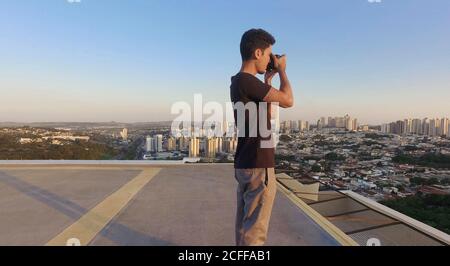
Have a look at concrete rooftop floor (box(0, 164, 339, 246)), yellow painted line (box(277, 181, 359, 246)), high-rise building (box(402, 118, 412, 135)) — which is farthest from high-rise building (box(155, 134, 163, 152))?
high-rise building (box(402, 118, 412, 135))

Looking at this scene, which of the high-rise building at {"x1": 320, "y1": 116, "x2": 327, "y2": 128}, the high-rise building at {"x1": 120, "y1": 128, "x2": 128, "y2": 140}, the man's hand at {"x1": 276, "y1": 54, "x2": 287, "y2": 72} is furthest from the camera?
the high-rise building at {"x1": 320, "y1": 116, "x2": 327, "y2": 128}

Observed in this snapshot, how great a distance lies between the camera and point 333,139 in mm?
10672

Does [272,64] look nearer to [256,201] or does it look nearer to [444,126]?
[256,201]

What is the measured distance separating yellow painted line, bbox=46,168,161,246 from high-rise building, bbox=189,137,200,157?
8.85 feet

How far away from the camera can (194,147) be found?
7398 mm

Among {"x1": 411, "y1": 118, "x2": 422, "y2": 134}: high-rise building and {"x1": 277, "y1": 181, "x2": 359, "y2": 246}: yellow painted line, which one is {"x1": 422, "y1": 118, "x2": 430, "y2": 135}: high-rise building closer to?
{"x1": 411, "y1": 118, "x2": 422, "y2": 134}: high-rise building

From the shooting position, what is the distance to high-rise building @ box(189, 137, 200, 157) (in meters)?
7.34

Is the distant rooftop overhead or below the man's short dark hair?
below

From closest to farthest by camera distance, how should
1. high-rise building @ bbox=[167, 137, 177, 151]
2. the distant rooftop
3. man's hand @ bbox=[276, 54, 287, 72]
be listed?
man's hand @ bbox=[276, 54, 287, 72]
the distant rooftop
high-rise building @ bbox=[167, 137, 177, 151]

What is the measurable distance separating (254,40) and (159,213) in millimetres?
2233

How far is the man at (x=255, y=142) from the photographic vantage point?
1570 mm
